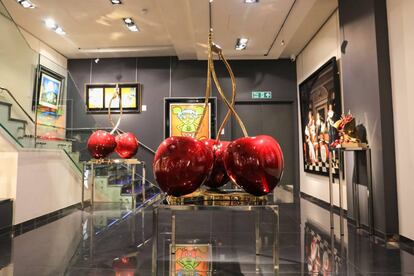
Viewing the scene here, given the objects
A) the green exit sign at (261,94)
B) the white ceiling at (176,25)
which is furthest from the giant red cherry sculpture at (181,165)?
the green exit sign at (261,94)

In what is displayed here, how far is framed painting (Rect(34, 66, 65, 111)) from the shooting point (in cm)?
472

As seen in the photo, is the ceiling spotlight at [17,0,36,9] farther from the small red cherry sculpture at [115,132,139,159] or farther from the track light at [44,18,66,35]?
the small red cherry sculpture at [115,132,139,159]

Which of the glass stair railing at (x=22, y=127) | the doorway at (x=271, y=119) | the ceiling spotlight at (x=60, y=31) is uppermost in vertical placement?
the ceiling spotlight at (x=60, y=31)

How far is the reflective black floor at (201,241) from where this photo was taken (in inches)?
89.0

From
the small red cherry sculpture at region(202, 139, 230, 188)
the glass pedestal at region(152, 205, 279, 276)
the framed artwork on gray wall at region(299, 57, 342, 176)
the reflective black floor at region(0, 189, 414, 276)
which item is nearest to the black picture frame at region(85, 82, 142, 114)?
the reflective black floor at region(0, 189, 414, 276)

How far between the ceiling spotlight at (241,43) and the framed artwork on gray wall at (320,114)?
1.57 meters

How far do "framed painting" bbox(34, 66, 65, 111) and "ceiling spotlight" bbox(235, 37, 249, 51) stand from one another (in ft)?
12.2

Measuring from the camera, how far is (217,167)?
145 centimetres

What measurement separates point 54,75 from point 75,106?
76cm

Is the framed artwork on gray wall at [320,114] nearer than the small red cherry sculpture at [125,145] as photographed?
No

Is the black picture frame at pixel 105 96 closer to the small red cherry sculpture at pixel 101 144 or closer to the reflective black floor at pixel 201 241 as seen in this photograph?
the small red cherry sculpture at pixel 101 144

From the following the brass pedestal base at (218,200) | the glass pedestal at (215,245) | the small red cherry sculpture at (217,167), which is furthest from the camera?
the glass pedestal at (215,245)

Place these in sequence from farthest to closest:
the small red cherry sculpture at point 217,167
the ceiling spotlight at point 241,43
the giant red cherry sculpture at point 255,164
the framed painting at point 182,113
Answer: the framed painting at point 182,113 → the ceiling spotlight at point 241,43 → the small red cherry sculpture at point 217,167 → the giant red cherry sculpture at point 255,164

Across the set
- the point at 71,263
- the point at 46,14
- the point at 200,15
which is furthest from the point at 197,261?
the point at 46,14
